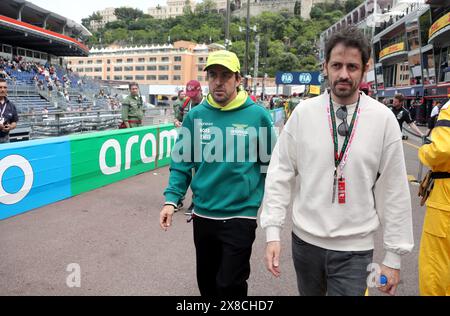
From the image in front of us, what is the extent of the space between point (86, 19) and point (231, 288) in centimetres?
21557

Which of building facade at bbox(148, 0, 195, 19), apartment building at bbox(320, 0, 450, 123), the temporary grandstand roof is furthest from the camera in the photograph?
building facade at bbox(148, 0, 195, 19)

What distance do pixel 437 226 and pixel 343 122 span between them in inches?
52.5

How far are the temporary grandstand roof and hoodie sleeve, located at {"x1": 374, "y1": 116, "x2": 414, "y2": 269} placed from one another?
3546cm

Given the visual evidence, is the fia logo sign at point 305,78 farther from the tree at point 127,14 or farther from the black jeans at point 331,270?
the tree at point 127,14

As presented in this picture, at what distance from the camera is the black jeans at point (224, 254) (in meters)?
2.59

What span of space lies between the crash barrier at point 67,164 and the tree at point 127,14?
184829 millimetres

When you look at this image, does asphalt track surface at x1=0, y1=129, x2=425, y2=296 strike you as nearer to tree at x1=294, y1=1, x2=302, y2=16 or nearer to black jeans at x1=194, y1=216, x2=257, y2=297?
black jeans at x1=194, y1=216, x2=257, y2=297

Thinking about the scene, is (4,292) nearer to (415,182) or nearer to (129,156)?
(129,156)

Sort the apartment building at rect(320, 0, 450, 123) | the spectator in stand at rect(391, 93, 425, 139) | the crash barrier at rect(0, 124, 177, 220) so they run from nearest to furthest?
1. the crash barrier at rect(0, 124, 177, 220)
2. the spectator in stand at rect(391, 93, 425, 139)
3. the apartment building at rect(320, 0, 450, 123)

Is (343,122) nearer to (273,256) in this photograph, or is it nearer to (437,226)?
(273,256)

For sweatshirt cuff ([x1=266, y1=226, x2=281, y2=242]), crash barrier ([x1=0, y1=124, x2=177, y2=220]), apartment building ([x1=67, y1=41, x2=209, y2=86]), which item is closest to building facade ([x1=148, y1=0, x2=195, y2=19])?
apartment building ([x1=67, y1=41, x2=209, y2=86])

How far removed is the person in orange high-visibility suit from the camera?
8.77 feet

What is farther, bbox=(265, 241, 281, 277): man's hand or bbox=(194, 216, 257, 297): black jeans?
bbox=(194, 216, 257, 297): black jeans

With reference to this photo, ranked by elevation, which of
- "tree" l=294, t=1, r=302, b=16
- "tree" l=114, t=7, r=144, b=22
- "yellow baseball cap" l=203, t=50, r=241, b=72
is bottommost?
"yellow baseball cap" l=203, t=50, r=241, b=72
